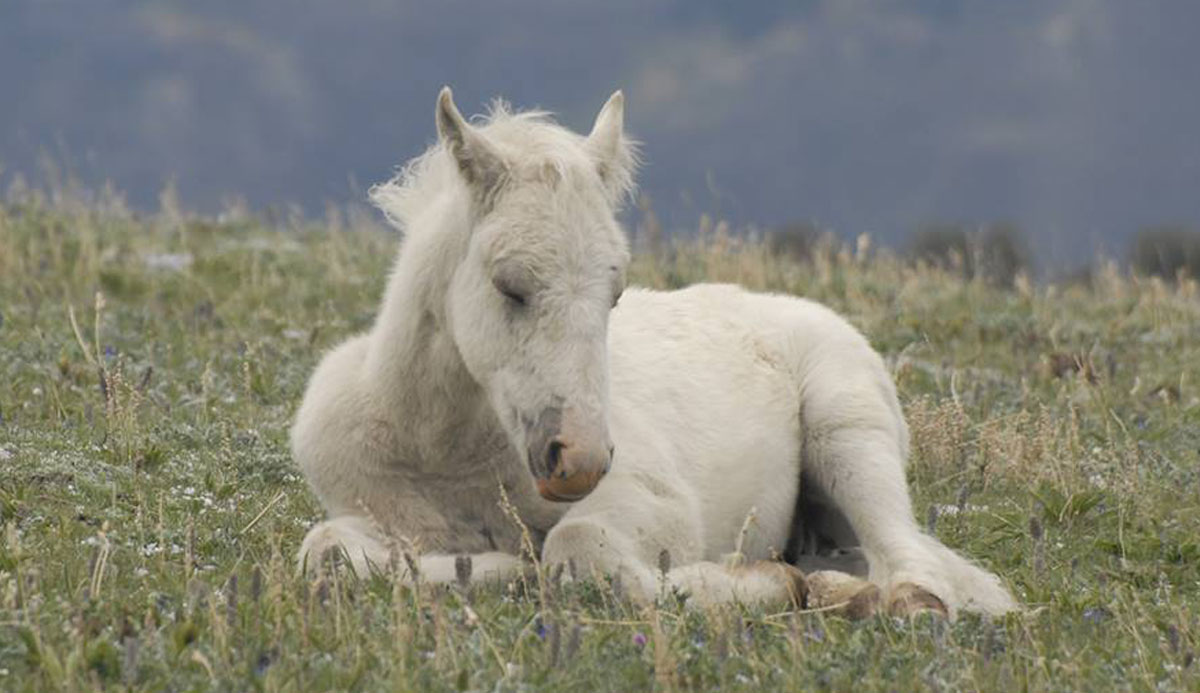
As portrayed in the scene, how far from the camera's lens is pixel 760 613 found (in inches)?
239

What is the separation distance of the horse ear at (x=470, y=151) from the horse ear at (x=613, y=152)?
0.48 metres

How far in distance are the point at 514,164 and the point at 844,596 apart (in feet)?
7.07

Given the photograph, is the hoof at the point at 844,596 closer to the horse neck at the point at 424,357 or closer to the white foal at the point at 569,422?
the white foal at the point at 569,422

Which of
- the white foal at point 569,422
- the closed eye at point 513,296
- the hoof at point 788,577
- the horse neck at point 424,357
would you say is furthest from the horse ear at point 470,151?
the hoof at point 788,577

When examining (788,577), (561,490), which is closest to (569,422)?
(561,490)

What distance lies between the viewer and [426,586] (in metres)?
5.34

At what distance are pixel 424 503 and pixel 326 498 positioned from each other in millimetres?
499

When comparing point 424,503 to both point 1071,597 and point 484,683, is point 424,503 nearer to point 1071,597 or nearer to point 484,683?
point 484,683

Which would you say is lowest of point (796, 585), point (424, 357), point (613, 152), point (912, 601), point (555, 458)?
point (912, 601)

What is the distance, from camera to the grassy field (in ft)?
17.1

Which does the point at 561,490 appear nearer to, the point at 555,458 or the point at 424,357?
the point at 555,458

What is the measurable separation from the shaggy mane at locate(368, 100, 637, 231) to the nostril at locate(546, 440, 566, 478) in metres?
1.06

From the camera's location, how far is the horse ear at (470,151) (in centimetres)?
602

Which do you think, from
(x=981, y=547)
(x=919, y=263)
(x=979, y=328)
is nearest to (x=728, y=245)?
(x=919, y=263)
